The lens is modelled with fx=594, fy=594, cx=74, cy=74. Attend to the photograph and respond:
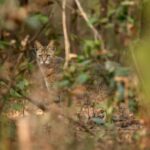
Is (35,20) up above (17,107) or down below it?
above

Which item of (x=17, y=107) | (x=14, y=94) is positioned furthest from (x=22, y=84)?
(x=17, y=107)

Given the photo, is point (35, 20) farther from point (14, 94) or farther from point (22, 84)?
Result: point (14, 94)

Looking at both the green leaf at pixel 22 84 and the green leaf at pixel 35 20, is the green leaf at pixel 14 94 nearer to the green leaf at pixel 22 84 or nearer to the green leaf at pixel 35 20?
the green leaf at pixel 22 84

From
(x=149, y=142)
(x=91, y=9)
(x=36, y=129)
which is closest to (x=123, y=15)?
(x=91, y=9)

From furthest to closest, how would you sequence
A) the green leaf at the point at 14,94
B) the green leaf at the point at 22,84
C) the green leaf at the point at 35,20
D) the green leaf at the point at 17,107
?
the green leaf at the point at 17,107, the green leaf at the point at 14,94, the green leaf at the point at 22,84, the green leaf at the point at 35,20

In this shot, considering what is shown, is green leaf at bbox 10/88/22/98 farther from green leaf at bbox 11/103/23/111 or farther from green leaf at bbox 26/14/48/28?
green leaf at bbox 26/14/48/28

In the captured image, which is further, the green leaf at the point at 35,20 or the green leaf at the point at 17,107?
the green leaf at the point at 17,107

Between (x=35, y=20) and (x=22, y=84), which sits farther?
(x=22, y=84)

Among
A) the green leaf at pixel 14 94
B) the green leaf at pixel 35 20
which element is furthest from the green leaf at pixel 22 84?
the green leaf at pixel 35 20

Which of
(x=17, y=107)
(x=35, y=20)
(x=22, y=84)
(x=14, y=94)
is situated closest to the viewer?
(x=35, y=20)

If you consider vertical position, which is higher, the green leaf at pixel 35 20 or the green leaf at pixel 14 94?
the green leaf at pixel 35 20

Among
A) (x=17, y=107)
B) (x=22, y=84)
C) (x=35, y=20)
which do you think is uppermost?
(x=35, y=20)

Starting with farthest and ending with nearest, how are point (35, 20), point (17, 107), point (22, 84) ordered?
point (17, 107) → point (22, 84) → point (35, 20)

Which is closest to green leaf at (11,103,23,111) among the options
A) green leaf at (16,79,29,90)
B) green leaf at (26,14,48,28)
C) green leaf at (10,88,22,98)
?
green leaf at (10,88,22,98)
